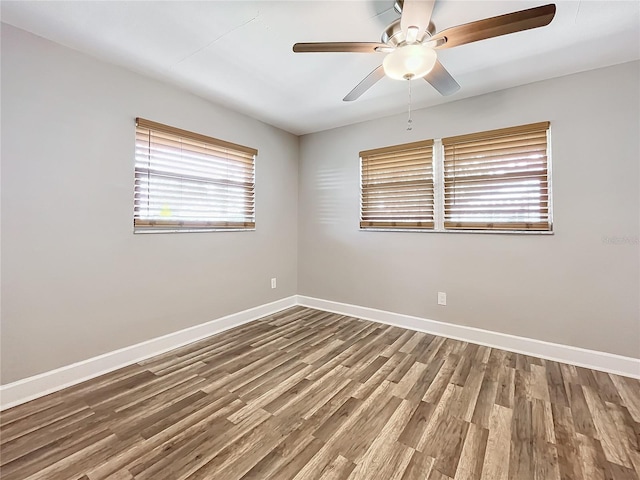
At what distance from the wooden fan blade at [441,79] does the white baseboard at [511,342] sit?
2285 mm

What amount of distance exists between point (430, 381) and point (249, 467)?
1.44 metres

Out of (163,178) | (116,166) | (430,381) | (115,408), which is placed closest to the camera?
(115,408)

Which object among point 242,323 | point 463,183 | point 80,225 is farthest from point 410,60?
point 242,323

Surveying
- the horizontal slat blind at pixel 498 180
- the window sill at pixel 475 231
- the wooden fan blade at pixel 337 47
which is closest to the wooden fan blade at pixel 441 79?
the wooden fan blade at pixel 337 47

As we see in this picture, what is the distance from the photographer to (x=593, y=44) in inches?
82.4

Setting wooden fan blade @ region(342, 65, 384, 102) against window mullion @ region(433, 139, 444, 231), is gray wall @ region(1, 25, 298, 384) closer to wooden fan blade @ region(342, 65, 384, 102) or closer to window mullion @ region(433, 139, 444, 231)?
wooden fan blade @ region(342, 65, 384, 102)

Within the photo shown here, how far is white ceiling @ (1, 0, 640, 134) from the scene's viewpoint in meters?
1.75

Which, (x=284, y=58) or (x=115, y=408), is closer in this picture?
(x=115, y=408)

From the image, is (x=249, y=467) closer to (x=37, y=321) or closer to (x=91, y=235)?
(x=37, y=321)

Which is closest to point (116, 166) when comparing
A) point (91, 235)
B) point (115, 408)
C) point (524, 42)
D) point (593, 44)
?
point (91, 235)

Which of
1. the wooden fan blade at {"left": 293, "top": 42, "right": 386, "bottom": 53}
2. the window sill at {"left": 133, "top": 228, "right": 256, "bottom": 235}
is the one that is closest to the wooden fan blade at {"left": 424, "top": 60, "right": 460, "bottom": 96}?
the wooden fan blade at {"left": 293, "top": 42, "right": 386, "bottom": 53}

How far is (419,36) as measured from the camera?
5.41 ft

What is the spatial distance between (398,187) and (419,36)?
1913 mm

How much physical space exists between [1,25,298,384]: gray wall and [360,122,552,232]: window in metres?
2.01
